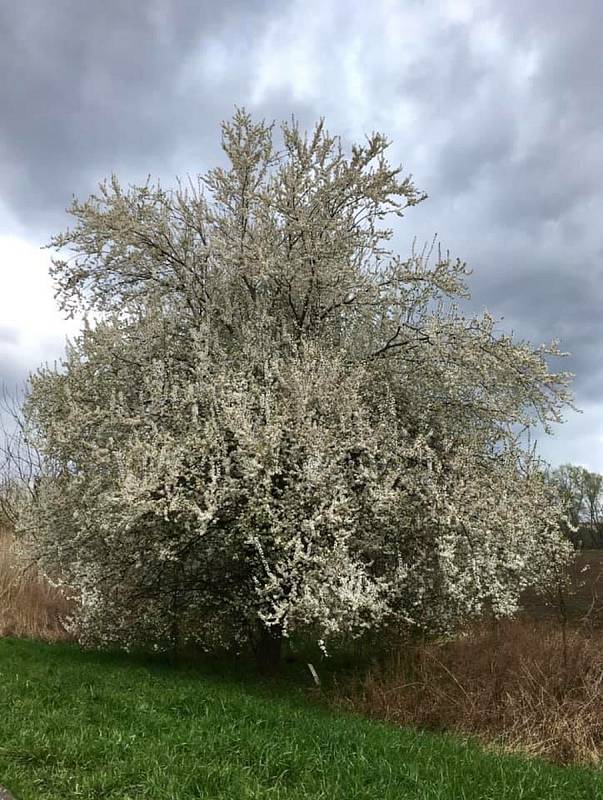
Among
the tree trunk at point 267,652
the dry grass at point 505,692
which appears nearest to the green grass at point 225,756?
the dry grass at point 505,692

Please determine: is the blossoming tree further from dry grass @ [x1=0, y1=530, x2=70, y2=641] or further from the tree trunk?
dry grass @ [x1=0, y1=530, x2=70, y2=641]

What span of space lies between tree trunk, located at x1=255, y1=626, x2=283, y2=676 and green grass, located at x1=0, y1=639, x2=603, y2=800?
109 inches

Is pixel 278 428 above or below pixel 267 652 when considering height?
above

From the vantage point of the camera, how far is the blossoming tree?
7.78 meters

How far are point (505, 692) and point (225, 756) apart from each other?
Answer: 12.6ft

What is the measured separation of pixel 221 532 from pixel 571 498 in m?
5.11

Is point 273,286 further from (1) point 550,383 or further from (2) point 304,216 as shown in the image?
(1) point 550,383

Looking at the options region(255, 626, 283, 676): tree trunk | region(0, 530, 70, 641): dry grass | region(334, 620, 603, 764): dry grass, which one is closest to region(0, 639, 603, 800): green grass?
region(334, 620, 603, 764): dry grass

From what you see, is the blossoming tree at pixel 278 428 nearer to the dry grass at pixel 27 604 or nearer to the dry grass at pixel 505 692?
the dry grass at pixel 505 692

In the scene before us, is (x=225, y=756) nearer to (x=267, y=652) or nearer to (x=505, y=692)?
(x=505, y=692)

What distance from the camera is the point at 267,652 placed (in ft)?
35.0

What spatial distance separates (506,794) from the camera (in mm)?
4805

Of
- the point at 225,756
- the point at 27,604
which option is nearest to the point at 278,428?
the point at 225,756

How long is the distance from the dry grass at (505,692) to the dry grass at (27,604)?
7.99 meters
